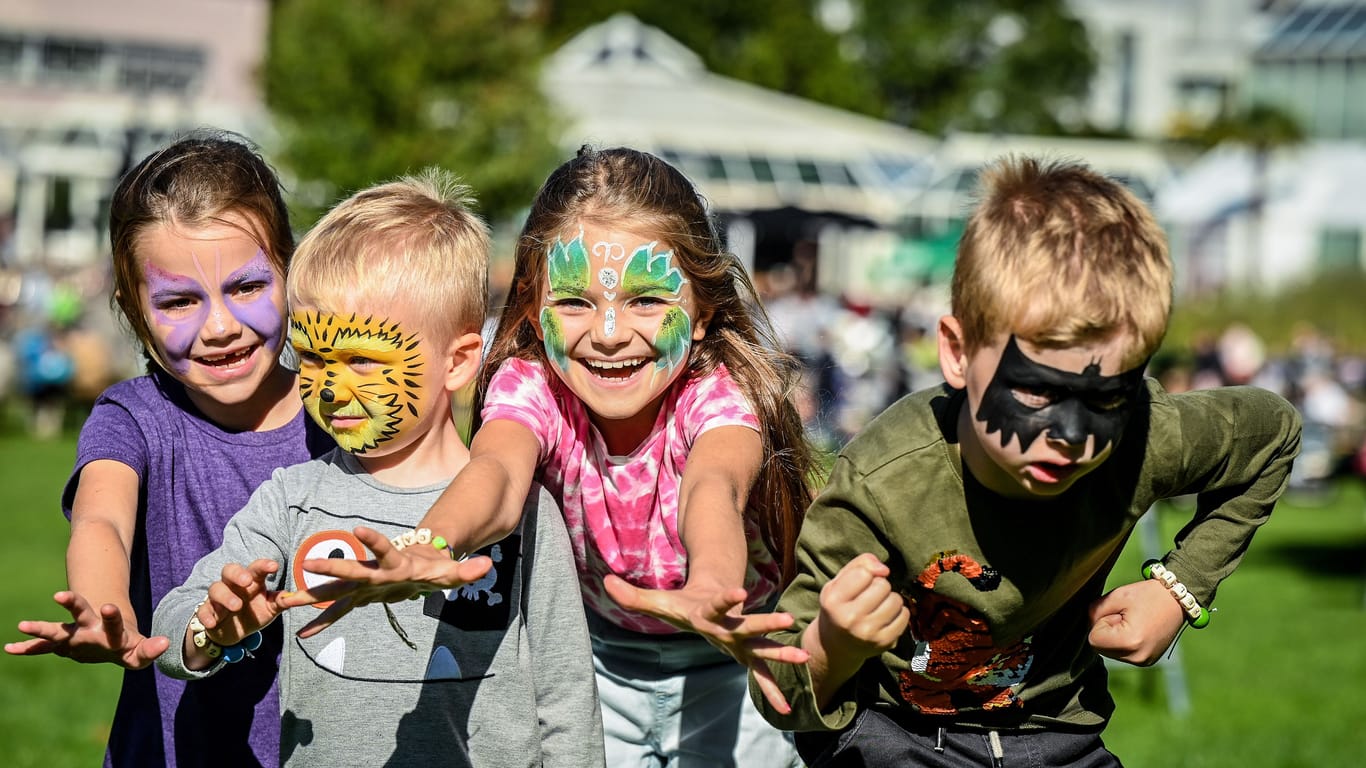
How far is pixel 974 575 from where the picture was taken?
309 cm

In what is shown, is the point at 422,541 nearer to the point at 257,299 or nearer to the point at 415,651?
the point at 415,651

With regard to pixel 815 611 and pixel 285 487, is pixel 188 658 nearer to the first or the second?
pixel 285 487

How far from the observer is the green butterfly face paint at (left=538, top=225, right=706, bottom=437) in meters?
3.46

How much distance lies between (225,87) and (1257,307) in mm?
30525

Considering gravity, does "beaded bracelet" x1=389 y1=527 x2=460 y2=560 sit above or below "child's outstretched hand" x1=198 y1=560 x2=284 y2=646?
above

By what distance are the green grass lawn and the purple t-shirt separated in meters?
3.38

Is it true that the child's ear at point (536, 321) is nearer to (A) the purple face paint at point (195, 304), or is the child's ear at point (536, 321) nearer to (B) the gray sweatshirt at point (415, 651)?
(B) the gray sweatshirt at point (415, 651)

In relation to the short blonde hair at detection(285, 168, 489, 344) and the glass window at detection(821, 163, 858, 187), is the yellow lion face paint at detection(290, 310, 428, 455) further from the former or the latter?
→ the glass window at detection(821, 163, 858, 187)

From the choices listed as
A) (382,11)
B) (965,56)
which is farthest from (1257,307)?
(965,56)

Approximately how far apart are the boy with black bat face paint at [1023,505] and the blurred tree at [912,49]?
51931 mm

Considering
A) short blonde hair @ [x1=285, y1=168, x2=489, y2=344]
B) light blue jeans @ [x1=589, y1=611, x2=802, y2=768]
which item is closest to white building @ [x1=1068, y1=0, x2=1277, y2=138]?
light blue jeans @ [x1=589, y1=611, x2=802, y2=768]

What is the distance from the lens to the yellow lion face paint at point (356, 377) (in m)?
3.26

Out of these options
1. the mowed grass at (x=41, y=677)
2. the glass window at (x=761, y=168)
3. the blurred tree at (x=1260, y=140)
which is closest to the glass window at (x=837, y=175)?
the glass window at (x=761, y=168)

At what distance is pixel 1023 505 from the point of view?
310 centimetres
